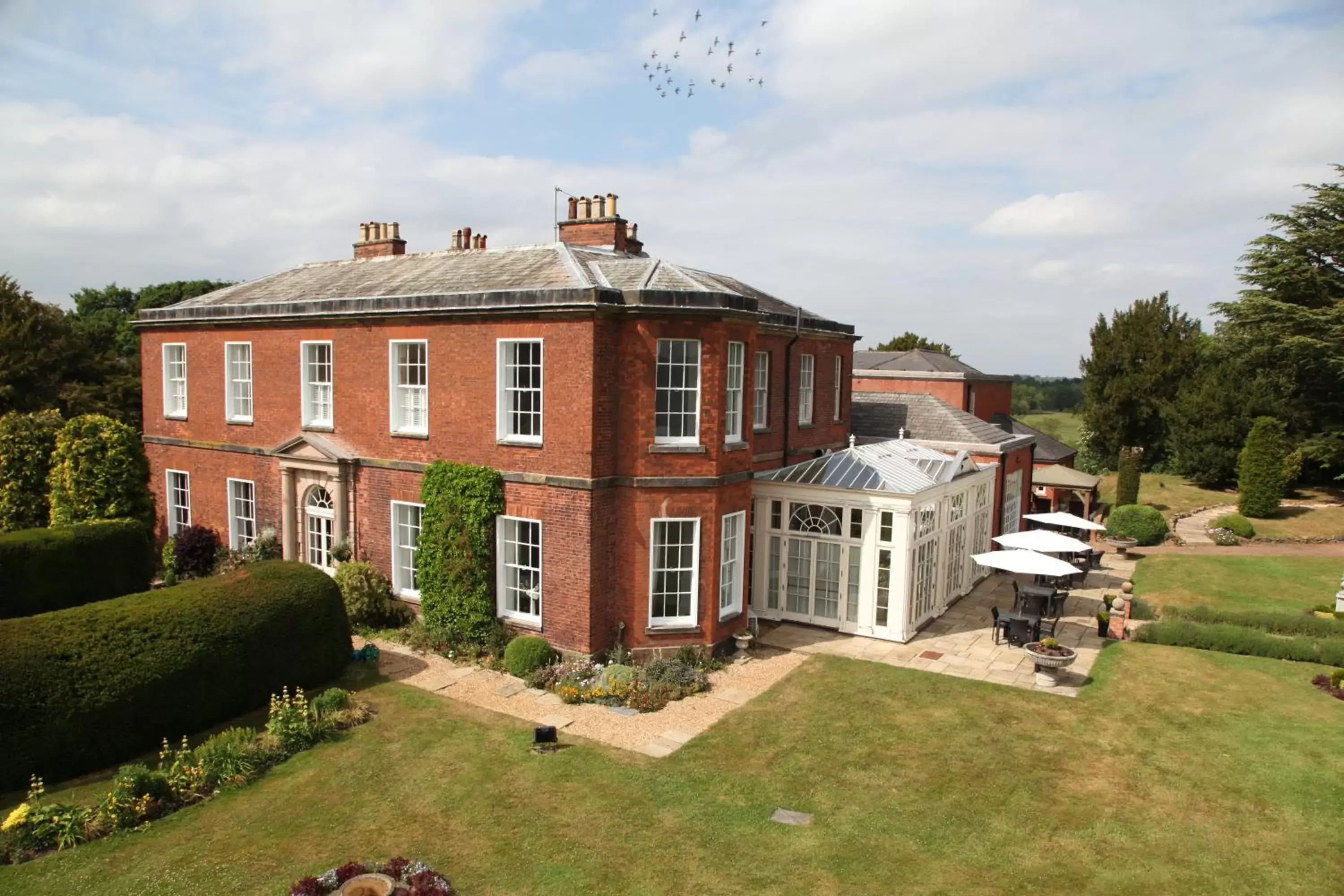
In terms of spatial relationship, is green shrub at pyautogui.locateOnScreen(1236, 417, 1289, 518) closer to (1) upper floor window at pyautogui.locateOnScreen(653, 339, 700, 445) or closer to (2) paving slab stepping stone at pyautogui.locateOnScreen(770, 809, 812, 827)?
(1) upper floor window at pyautogui.locateOnScreen(653, 339, 700, 445)

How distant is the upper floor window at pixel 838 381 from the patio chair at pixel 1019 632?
7.75 meters

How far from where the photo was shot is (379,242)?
23.3m

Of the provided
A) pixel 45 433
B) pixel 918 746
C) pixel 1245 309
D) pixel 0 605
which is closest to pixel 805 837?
pixel 918 746

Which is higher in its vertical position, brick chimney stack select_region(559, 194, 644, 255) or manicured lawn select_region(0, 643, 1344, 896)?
brick chimney stack select_region(559, 194, 644, 255)

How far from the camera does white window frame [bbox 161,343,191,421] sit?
22.9 meters

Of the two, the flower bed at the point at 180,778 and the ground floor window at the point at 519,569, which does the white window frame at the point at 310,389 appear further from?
the flower bed at the point at 180,778

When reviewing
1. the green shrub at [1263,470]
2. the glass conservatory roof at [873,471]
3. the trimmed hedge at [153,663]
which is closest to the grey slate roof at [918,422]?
the glass conservatory roof at [873,471]

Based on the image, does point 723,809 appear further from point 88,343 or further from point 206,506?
point 88,343

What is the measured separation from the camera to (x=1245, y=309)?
3959cm

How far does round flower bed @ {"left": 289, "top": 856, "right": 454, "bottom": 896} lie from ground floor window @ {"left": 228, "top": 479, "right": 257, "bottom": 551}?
1492 centimetres

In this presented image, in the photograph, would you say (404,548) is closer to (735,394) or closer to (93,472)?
(735,394)

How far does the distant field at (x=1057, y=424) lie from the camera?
84562 mm

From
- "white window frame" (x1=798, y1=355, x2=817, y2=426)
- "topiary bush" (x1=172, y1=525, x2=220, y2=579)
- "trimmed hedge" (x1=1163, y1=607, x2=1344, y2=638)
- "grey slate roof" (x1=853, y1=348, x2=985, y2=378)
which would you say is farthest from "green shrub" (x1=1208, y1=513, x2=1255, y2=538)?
"topiary bush" (x1=172, y1=525, x2=220, y2=579)

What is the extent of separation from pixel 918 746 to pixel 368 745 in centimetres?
860
